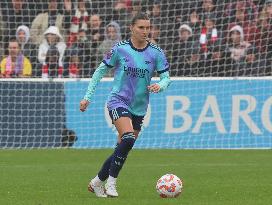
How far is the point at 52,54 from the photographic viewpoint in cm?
2066

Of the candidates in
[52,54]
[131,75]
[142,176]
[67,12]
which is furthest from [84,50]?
[131,75]

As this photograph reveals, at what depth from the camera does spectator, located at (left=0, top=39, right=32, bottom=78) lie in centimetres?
2045

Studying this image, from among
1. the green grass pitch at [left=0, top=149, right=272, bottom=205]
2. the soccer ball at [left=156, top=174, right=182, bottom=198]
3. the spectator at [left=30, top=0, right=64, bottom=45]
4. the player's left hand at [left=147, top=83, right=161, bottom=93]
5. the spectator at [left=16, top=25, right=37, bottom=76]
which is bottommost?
the green grass pitch at [left=0, top=149, right=272, bottom=205]

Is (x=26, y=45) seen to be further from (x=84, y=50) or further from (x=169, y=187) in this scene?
(x=169, y=187)

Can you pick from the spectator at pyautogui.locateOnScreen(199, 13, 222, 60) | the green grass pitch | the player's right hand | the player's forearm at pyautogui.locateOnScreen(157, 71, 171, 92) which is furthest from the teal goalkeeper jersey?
the spectator at pyautogui.locateOnScreen(199, 13, 222, 60)

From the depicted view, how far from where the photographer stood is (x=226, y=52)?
20.6 m

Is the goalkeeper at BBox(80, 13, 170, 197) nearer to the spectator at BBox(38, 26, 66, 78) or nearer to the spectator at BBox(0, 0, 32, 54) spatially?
the spectator at BBox(38, 26, 66, 78)

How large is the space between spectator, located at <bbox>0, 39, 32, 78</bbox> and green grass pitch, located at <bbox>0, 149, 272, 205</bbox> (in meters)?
2.07

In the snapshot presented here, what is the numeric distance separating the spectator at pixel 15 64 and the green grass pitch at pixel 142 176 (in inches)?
81.3

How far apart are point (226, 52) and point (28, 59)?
4.18 metres

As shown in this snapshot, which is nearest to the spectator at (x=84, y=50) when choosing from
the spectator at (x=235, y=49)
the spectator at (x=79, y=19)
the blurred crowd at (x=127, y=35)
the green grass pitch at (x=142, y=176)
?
the blurred crowd at (x=127, y=35)

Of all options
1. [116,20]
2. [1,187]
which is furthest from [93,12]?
[1,187]

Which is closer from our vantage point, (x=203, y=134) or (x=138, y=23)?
(x=138, y=23)

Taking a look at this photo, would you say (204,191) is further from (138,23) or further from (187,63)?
(187,63)
